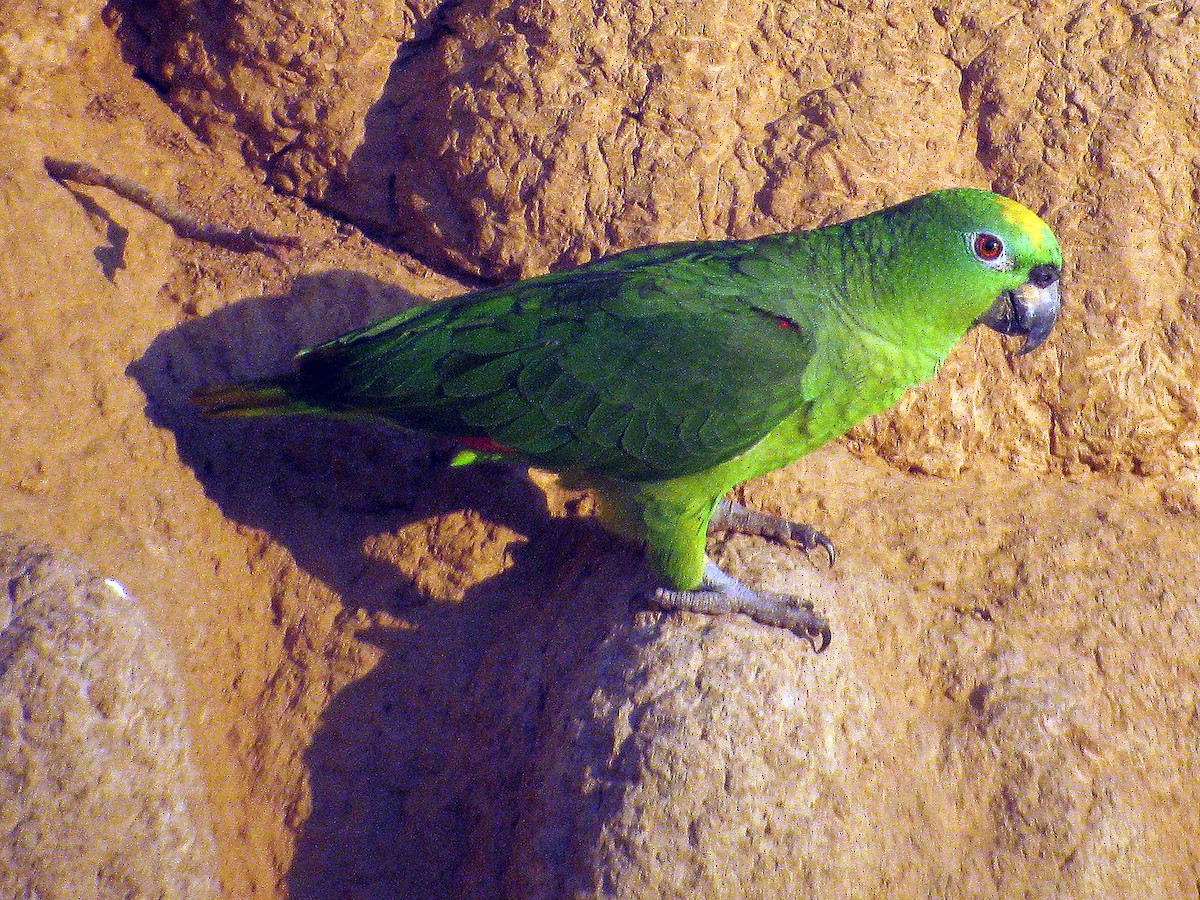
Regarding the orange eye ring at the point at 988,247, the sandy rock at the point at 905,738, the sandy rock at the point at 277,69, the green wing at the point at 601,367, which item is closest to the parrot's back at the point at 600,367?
the green wing at the point at 601,367

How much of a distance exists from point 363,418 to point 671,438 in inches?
41.2

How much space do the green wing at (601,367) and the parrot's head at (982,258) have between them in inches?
16.2

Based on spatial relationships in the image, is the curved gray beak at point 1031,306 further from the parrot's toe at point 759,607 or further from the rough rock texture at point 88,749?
the rough rock texture at point 88,749

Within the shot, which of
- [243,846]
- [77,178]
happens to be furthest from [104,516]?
[77,178]

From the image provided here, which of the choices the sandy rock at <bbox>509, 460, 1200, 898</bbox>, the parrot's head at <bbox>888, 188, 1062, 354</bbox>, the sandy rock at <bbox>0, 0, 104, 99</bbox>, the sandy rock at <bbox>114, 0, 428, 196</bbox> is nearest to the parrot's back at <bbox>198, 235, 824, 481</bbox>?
the parrot's head at <bbox>888, 188, 1062, 354</bbox>

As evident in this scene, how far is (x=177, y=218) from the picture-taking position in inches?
142

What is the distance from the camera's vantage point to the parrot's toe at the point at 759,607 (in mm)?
2865

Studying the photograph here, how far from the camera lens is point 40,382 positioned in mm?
3072

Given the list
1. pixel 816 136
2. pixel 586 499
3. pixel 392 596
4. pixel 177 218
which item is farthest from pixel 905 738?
pixel 177 218

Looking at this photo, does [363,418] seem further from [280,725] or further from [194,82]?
[194,82]

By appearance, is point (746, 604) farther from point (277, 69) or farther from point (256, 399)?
point (277, 69)

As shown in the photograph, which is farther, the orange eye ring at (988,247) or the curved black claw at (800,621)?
the curved black claw at (800,621)

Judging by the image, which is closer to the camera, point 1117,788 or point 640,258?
point 1117,788

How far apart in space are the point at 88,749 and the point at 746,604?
6.39 ft
